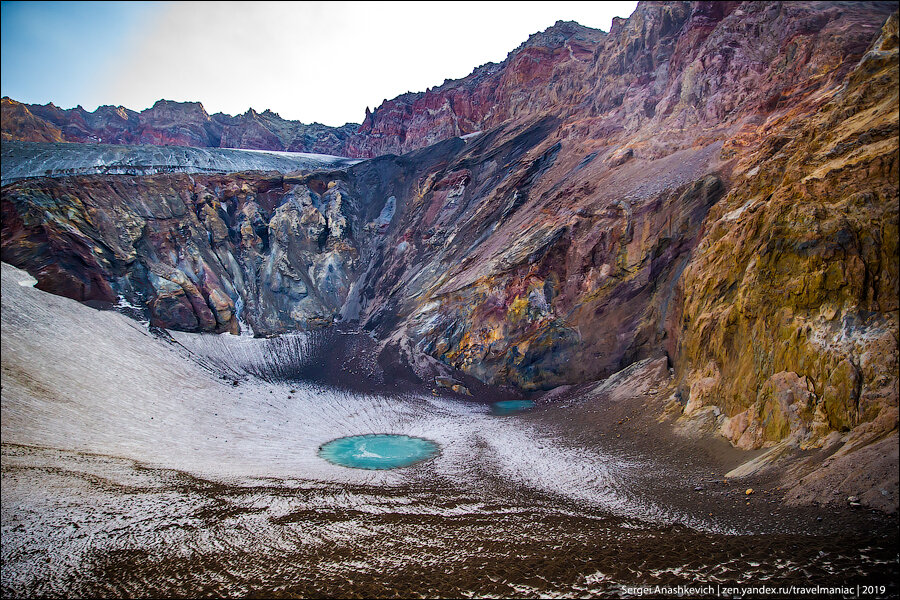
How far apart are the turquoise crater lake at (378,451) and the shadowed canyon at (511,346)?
26cm

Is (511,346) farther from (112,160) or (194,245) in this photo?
(112,160)

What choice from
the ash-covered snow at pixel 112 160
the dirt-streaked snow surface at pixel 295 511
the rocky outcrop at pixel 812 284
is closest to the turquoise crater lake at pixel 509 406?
the dirt-streaked snow surface at pixel 295 511

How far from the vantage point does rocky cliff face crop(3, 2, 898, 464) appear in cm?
1260

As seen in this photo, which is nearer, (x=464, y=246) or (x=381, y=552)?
(x=381, y=552)

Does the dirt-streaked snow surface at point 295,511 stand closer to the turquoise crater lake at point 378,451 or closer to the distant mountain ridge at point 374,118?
the turquoise crater lake at point 378,451

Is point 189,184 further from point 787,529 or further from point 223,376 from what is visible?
point 787,529

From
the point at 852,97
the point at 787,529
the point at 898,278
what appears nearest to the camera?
the point at 787,529

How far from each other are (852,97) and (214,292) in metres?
46.1

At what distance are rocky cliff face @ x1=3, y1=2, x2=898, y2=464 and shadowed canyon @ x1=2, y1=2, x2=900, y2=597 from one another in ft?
0.54

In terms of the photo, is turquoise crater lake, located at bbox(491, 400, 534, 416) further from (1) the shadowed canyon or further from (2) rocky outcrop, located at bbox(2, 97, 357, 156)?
(2) rocky outcrop, located at bbox(2, 97, 357, 156)

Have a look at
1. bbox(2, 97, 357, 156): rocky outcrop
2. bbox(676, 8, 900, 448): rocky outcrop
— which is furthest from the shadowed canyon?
bbox(2, 97, 357, 156): rocky outcrop

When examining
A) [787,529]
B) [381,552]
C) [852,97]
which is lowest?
[381,552]

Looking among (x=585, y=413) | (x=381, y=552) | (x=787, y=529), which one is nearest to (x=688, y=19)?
(x=585, y=413)

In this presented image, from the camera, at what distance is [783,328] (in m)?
13.4
